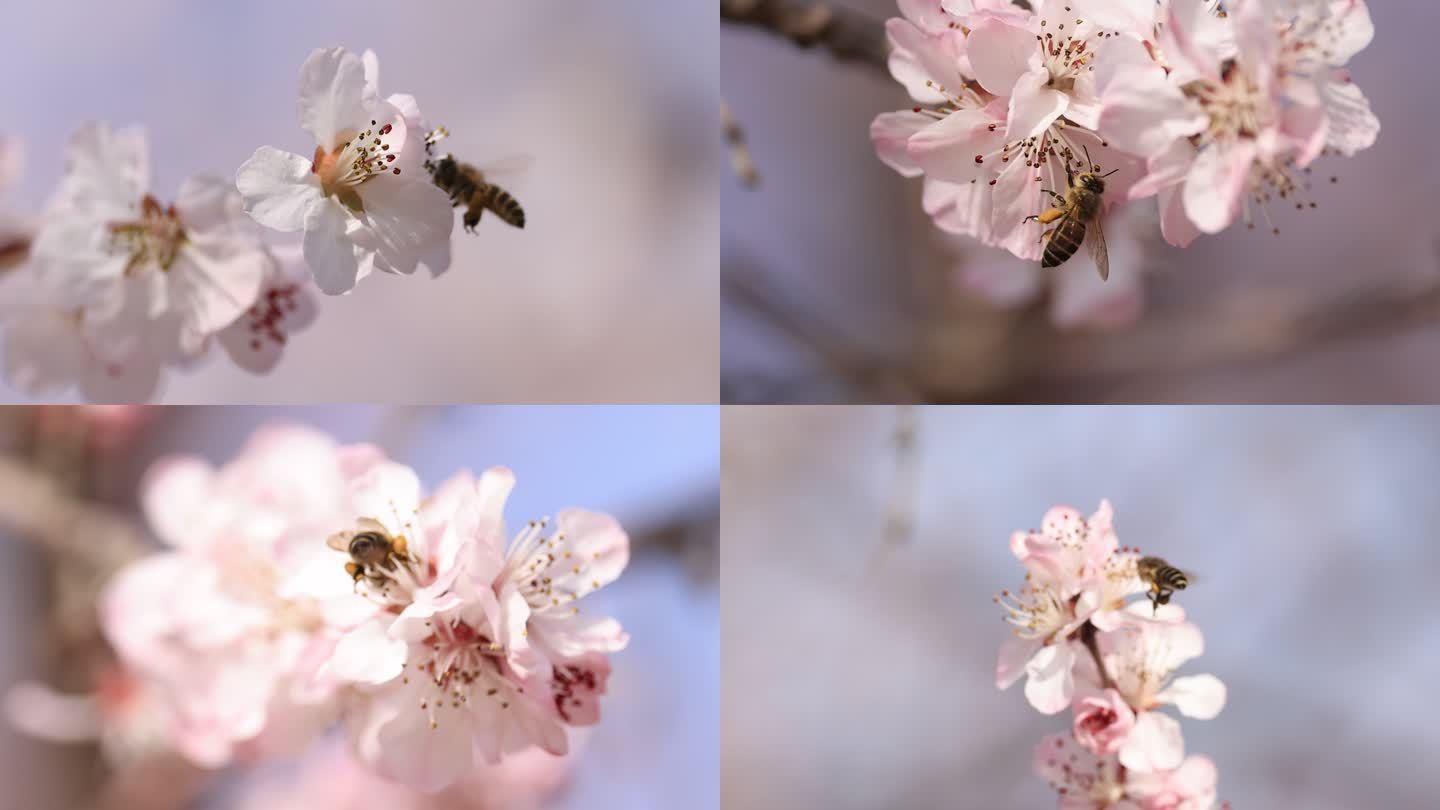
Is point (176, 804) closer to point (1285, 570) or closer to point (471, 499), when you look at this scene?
point (471, 499)

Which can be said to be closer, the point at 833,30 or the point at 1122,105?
the point at 1122,105

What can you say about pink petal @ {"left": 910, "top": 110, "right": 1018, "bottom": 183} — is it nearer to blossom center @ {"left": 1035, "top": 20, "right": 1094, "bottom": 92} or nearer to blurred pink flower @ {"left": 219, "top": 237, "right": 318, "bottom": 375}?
blossom center @ {"left": 1035, "top": 20, "right": 1094, "bottom": 92}

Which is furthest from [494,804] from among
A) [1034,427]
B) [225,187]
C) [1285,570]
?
[1285,570]

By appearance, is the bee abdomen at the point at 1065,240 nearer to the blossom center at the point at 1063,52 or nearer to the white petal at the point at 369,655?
the blossom center at the point at 1063,52

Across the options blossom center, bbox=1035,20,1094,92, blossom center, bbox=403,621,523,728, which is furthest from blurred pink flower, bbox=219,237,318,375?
blossom center, bbox=1035,20,1094,92

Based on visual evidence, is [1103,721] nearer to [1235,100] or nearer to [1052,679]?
[1052,679]

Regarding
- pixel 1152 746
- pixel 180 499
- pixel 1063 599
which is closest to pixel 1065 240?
pixel 1063 599

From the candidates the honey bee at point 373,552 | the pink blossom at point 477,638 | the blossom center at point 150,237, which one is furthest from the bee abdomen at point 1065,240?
the blossom center at point 150,237
